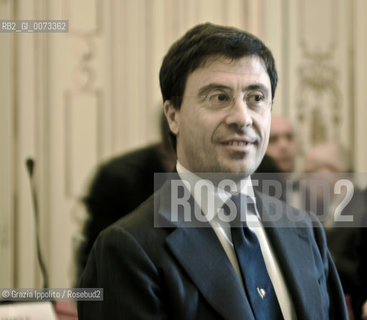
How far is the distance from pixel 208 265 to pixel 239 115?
0.76 feet

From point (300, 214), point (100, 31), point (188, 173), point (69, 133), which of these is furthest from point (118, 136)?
point (300, 214)

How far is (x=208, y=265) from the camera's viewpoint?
74cm

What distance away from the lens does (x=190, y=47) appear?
773 millimetres

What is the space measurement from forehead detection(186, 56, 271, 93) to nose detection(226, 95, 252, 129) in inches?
1.0

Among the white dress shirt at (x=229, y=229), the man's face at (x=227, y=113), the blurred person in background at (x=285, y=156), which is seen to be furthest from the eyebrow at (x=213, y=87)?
the blurred person in background at (x=285, y=156)

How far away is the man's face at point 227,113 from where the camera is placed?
2.49 feet

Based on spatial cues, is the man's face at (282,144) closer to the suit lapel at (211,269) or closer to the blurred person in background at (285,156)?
the blurred person in background at (285,156)

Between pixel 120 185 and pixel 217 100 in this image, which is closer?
pixel 217 100

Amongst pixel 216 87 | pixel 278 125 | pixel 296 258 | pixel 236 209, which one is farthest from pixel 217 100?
pixel 278 125

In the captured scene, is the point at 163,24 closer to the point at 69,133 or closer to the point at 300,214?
the point at 69,133

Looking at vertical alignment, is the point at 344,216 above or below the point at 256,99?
below

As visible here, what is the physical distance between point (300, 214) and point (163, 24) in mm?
524

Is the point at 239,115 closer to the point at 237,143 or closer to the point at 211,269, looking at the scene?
the point at 237,143

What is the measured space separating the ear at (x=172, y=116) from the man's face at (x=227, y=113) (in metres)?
0.03
